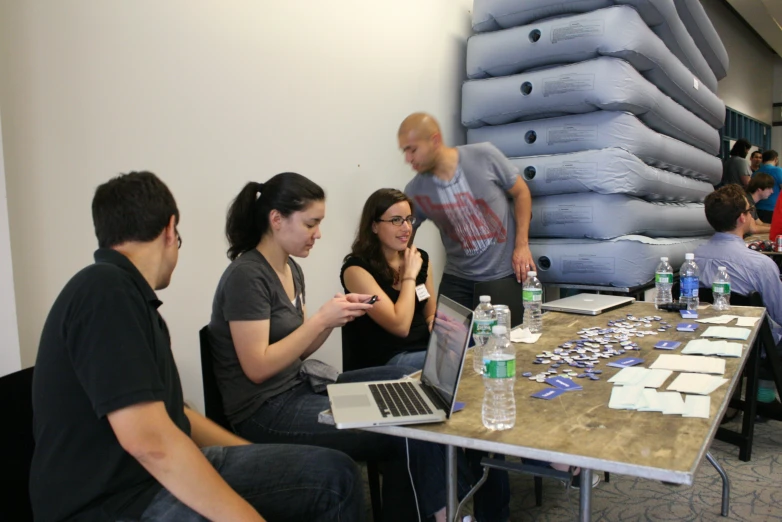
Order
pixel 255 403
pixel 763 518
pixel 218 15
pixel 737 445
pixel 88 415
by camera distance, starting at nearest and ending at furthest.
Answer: pixel 88 415 → pixel 255 403 → pixel 763 518 → pixel 218 15 → pixel 737 445

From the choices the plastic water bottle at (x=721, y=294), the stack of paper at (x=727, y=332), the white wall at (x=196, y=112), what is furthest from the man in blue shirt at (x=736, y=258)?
the white wall at (x=196, y=112)

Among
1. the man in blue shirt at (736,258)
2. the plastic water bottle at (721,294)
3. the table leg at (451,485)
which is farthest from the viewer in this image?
the man in blue shirt at (736,258)

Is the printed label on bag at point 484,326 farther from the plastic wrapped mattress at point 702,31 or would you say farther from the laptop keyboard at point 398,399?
the plastic wrapped mattress at point 702,31

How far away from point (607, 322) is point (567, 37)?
1.57 meters

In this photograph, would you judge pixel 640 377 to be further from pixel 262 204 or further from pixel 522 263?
pixel 522 263

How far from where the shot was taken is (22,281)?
1771 millimetres

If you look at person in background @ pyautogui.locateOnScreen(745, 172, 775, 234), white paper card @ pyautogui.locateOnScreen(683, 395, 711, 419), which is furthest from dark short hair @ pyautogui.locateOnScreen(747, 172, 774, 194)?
white paper card @ pyautogui.locateOnScreen(683, 395, 711, 419)

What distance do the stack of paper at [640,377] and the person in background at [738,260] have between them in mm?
1517

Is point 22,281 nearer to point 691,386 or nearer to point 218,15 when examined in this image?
point 218,15

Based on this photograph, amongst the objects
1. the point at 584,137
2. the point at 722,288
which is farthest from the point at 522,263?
the point at 722,288

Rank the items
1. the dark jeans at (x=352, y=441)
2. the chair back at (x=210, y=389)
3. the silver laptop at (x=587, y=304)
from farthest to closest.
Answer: the silver laptop at (x=587, y=304), the chair back at (x=210, y=389), the dark jeans at (x=352, y=441)

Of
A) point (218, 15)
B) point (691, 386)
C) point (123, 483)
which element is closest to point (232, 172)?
point (218, 15)

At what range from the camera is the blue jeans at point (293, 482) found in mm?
1309

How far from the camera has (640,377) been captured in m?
1.58
